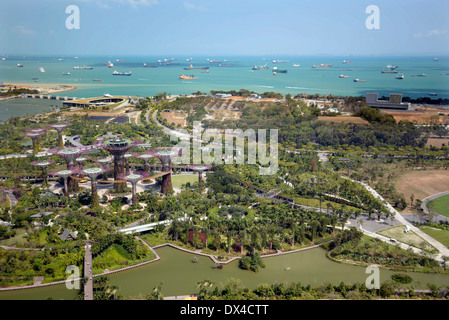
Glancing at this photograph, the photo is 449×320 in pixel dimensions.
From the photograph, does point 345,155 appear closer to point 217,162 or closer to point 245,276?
point 217,162

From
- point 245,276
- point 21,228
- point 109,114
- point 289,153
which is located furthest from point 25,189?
point 109,114

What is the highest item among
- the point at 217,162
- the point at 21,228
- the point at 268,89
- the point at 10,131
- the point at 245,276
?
the point at 268,89

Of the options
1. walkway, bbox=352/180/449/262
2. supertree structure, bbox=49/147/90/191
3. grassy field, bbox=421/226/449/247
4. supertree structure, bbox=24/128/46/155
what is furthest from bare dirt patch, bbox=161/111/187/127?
grassy field, bbox=421/226/449/247

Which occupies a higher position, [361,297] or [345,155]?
[345,155]

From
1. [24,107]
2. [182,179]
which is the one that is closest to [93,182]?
[182,179]

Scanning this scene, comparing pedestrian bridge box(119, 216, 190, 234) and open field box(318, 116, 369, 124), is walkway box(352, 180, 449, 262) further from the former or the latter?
open field box(318, 116, 369, 124)

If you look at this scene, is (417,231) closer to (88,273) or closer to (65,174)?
(88,273)

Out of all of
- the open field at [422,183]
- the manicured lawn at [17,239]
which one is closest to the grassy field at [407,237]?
the open field at [422,183]
